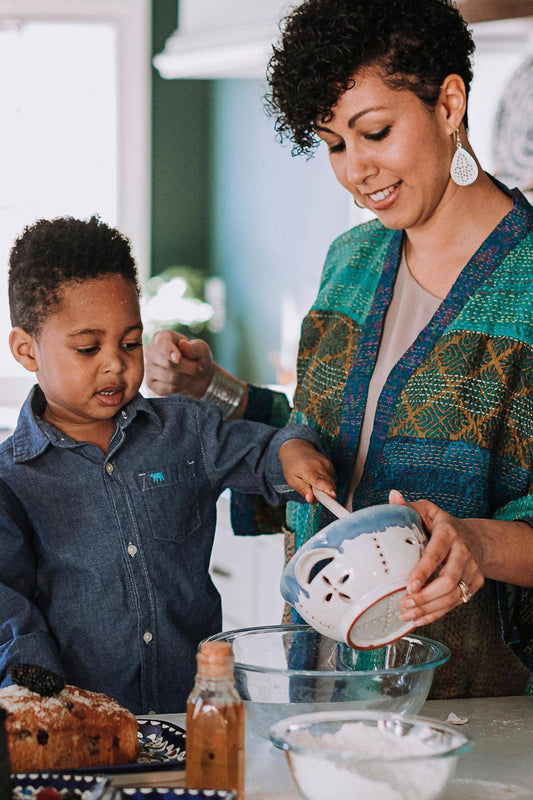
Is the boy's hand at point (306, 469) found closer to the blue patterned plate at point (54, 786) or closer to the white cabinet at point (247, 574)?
the blue patterned plate at point (54, 786)

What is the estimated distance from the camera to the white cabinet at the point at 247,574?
8.74 feet

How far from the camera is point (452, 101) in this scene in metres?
1.37

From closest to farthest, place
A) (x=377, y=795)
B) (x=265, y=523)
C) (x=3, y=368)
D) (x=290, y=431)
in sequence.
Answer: (x=377, y=795) → (x=290, y=431) → (x=265, y=523) → (x=3, y=368)

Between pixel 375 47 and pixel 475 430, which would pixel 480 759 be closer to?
pixel 475 430

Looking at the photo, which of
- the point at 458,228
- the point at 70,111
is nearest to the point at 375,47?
the point at 458,228

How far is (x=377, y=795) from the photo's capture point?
76 cm

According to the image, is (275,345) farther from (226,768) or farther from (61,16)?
(226,768)

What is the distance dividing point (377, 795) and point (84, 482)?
72 centimetres

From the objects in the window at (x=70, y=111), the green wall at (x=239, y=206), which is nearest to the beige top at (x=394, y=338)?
the green wall at (x=239, y=206)

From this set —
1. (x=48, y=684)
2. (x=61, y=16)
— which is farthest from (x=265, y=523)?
(x=61, y=16)

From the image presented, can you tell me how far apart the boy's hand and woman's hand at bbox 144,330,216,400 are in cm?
34

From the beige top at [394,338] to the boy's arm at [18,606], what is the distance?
50cm

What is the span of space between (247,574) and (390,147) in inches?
68.7

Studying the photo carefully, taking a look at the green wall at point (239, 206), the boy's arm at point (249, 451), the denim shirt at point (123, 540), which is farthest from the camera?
the green wall at point (239, 206)
